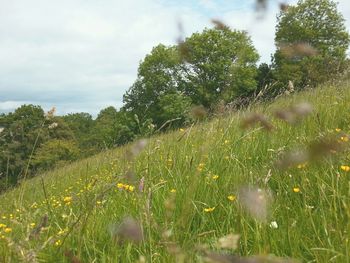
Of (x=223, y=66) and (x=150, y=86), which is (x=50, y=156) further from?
(x=150, y=86)

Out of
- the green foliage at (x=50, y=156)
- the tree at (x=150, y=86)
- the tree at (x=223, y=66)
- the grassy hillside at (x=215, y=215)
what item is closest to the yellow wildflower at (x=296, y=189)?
the grassy hillside at (x=215, y=215)

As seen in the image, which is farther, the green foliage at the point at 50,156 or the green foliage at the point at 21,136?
the green foliage at the point at 50,156

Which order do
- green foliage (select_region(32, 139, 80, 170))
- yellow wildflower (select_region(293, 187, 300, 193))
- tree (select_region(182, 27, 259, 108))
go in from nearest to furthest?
tree (select_region(182, 27, 259, 108)) → yellow wildflower (select_region(293, 187, 300, 193)) → green foliage (select_region(32, 139, 80, 170))

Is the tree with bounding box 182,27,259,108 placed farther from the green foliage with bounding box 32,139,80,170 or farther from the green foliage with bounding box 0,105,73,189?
the green foliage with bounding box 32,139,80,170

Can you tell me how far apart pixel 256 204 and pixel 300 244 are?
0.80 m

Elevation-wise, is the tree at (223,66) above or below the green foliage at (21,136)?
above

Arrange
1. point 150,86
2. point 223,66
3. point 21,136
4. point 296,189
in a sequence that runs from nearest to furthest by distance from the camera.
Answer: point 296,189, point 21,136, point 223,66, point 150,86

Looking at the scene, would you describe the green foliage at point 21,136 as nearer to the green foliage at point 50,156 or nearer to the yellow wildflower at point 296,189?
the green foliage at point 50,156

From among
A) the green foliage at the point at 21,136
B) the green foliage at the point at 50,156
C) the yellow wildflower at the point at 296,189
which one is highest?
the green foliage at the point at 21,136

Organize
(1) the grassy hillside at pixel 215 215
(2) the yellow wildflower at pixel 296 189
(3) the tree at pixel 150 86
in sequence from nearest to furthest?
(1) the grassy hillside at pixel 215 215 → (2) the yellow wildflower at pixel 296 189 → (3) the tree at pixel 150 86

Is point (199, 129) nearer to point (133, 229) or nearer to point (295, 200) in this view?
point (295, 200)

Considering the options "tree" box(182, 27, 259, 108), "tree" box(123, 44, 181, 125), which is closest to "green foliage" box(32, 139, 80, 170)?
"tree" box(182, 27, 259, 108)

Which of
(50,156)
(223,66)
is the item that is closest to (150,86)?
(50,156)

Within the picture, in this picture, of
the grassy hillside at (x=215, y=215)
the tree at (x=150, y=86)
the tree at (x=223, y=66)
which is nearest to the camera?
the tree at (x=223, y=66)
